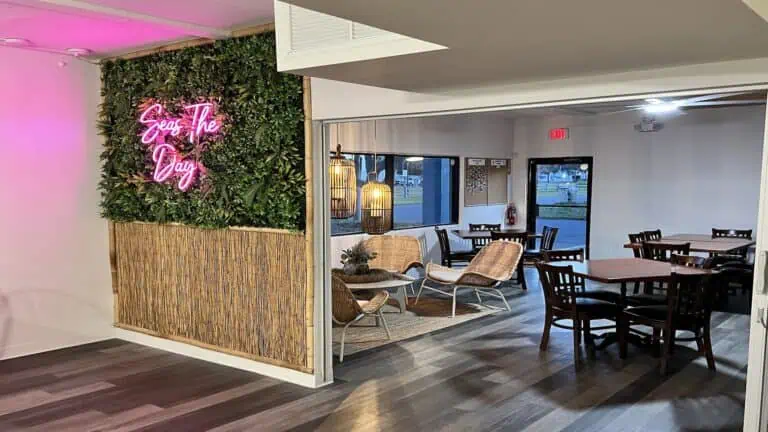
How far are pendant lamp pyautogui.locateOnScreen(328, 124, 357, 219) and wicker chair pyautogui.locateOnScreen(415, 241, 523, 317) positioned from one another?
1445 millimetres

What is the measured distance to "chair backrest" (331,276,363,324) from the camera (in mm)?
5434

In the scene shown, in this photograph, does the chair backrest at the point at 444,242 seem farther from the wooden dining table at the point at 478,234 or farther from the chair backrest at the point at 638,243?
the chair backrest at the point at 638,243

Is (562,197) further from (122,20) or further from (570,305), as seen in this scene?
(122,20)

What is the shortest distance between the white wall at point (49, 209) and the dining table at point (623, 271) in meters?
4.67

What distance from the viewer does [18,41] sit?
541cm

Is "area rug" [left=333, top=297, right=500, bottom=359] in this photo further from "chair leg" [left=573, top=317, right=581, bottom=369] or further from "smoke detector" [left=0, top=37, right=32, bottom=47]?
"smoke detector" [left=0, top=37, right=32, bottom=47]

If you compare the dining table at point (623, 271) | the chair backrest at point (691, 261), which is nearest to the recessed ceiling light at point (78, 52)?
the dining table at point (623, 271)

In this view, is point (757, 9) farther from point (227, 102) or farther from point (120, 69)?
point (120, 69)

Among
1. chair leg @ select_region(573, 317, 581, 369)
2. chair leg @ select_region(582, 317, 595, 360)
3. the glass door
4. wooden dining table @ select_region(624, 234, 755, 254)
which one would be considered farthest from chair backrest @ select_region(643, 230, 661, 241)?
chair leg @ select_region(573, 317, 581, 369)

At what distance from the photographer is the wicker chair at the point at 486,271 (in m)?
7.55

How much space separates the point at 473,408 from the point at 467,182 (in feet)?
23.0

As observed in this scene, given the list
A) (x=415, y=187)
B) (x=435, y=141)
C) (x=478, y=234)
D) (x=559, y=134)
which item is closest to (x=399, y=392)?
(x=478, y=234)

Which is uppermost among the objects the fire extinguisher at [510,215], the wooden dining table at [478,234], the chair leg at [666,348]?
the fire extinguisher at [510,215]

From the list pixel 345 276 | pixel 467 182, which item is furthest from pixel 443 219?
pixel 345 276
